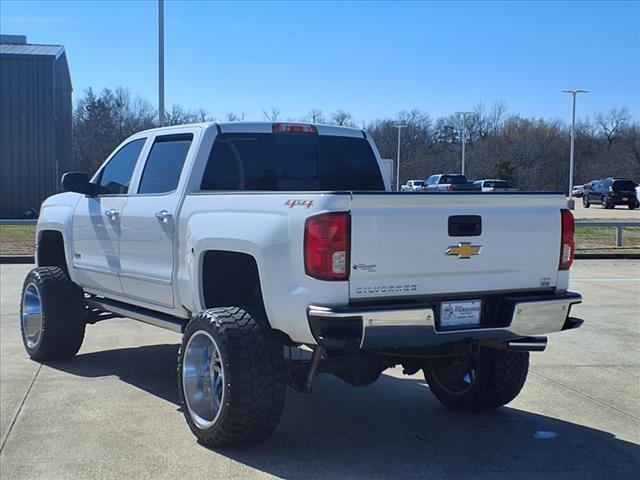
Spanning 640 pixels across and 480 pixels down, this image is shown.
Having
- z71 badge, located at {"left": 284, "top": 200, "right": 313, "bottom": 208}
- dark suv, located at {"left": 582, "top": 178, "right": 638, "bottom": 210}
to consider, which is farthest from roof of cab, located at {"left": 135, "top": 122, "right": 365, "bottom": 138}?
dark suv, located at {"left": 582, "top": 178, "right": 638, "bottom": 210}

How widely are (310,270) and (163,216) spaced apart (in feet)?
6.17

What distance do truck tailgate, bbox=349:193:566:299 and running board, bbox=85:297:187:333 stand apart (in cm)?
195

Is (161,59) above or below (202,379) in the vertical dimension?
above

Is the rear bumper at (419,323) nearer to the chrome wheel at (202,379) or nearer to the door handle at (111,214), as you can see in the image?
the chrome wheel at (202,379)

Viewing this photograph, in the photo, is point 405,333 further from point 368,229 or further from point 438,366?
point 438,366

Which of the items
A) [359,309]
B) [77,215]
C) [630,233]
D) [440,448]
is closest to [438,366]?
[440,448]

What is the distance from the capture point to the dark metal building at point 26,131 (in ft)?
123

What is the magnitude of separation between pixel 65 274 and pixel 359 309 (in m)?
4.25

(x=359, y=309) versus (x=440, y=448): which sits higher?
(x=359, y=309)

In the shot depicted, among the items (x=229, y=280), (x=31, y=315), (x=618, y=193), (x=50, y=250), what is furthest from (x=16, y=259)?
(x=618, y=193)

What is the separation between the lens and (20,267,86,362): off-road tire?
7262 millimetres

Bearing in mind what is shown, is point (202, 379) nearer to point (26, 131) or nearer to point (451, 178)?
point (26, 131)

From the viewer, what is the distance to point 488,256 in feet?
15.6

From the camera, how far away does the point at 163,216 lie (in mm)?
5750
